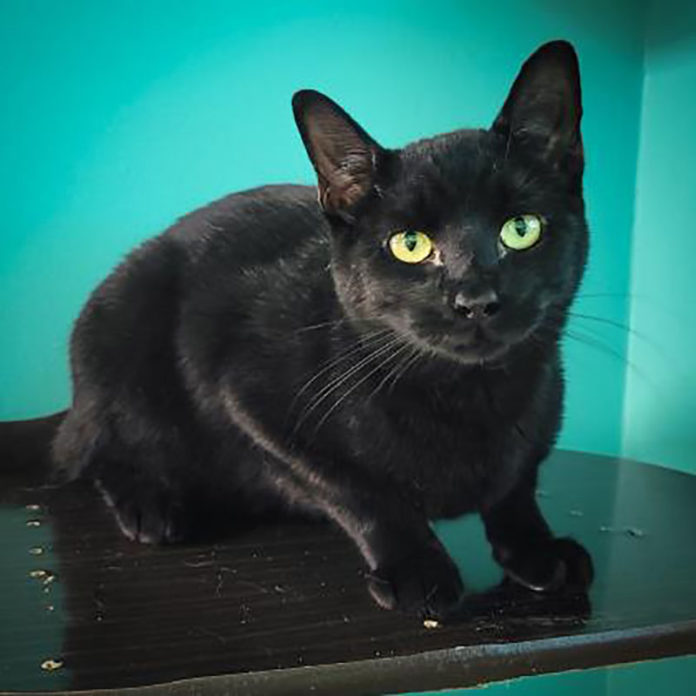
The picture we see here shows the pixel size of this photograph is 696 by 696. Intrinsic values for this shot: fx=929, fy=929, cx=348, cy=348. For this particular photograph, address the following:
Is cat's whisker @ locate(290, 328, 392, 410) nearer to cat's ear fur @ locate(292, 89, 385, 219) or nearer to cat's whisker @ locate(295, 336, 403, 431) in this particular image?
cat's whisker @ locate(295, 336, 403, 431)

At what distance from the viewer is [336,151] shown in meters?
0.94

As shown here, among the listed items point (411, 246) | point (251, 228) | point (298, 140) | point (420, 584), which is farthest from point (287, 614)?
point (298, 140)

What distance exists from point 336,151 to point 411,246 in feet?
0.44

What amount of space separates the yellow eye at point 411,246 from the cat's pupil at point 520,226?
83 millimetres

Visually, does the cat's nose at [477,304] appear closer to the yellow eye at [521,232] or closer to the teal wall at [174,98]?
the yellow eye at [521,232]

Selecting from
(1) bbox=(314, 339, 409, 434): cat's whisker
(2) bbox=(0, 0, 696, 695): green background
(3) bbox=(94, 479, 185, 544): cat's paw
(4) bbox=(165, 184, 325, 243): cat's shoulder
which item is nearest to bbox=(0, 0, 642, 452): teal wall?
(2) bbox=(0, 0, 696, 695): green background

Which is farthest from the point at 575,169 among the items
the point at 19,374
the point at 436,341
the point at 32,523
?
the point at 19,374

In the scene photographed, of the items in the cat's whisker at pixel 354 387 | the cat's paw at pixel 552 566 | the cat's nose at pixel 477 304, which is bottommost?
the cat's paw at pixel 552 566

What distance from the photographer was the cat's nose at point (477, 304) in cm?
81

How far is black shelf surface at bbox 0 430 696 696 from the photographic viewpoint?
70 cm

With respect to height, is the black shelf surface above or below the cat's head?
below

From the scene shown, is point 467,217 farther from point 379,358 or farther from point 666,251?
point 666,251

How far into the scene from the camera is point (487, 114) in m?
1.47

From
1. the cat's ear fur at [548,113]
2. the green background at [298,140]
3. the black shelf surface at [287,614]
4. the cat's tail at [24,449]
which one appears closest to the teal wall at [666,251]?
the green background at [298,140]
